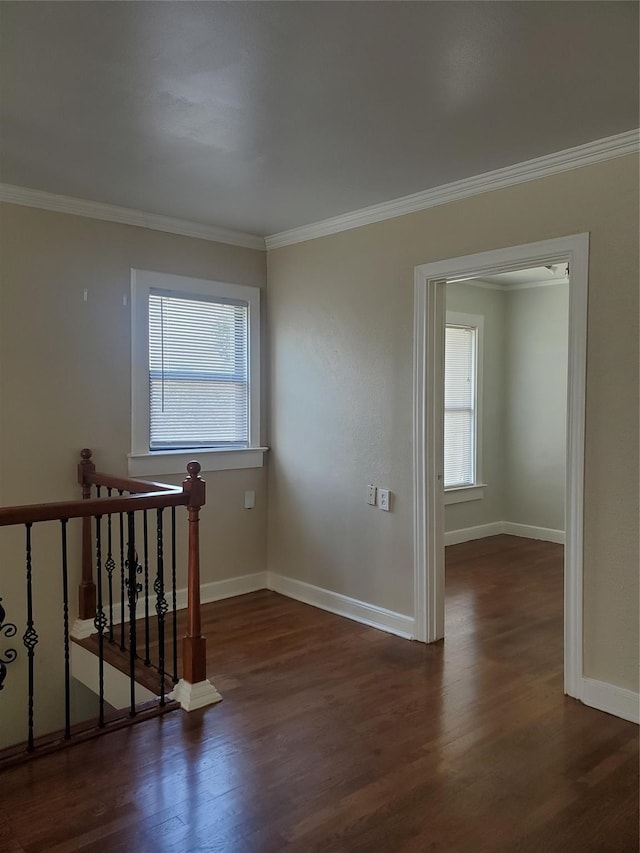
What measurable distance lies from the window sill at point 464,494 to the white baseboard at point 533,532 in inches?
20.1

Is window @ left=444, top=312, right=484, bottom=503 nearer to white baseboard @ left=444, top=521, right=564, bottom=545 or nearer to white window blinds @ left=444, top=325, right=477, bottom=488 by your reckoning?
white window blinds @ left=444, top=325, right=477, bottom=488

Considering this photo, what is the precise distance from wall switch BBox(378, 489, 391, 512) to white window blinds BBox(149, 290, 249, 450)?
1.18m

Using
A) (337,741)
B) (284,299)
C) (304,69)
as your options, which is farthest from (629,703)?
(284,299)

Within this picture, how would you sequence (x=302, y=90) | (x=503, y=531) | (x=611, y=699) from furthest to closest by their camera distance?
(x=503, y=531) < (x=611, y=699) < (x=302, y=90)

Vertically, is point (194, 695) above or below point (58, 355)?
below

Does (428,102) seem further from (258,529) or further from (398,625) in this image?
(258,529)

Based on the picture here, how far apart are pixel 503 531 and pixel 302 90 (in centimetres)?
525

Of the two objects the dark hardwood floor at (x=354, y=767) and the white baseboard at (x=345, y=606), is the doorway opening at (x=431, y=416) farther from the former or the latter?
the dark hardwood floor at (x=354, y=767)

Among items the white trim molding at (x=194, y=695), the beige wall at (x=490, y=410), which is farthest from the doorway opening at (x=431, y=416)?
the beige wall at (x=490, y=410)

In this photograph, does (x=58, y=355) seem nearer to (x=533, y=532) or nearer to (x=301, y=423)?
(x=301, y=423)

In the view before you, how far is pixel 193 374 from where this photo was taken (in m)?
4.33

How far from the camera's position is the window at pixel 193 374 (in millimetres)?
4086

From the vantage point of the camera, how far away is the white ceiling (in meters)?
1.96

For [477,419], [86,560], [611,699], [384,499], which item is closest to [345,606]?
[384,499]
